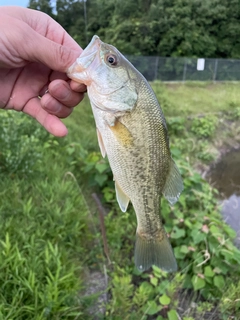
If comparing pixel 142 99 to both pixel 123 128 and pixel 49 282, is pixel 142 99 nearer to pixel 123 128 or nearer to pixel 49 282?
pixel 123 128

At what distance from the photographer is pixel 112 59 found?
142 cm

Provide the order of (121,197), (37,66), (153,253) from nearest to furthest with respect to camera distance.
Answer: (121,197) → (153,253) → (37,66)

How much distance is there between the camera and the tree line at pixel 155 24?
13.9 m

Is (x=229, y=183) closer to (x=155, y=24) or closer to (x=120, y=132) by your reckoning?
(x=120, y=132)

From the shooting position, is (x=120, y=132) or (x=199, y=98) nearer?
(x=120, y=132)

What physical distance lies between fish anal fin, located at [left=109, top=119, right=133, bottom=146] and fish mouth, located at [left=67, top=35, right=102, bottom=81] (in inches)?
9.4

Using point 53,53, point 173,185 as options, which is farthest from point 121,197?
point 53,53

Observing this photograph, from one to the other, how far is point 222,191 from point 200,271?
3228mm

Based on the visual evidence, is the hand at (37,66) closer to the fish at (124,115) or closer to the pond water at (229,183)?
the fish at (124,115)

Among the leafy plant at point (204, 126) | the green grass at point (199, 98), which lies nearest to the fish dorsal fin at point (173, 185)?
the leafy plant at point (204, 126)

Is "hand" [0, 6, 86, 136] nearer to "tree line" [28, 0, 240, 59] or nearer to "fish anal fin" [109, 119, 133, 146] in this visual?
"fish anal fin" [109, 119, 133, 146]

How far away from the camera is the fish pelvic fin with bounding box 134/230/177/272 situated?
64.8 inches

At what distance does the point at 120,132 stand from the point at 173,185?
36cm

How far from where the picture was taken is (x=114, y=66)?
143 centimetres
